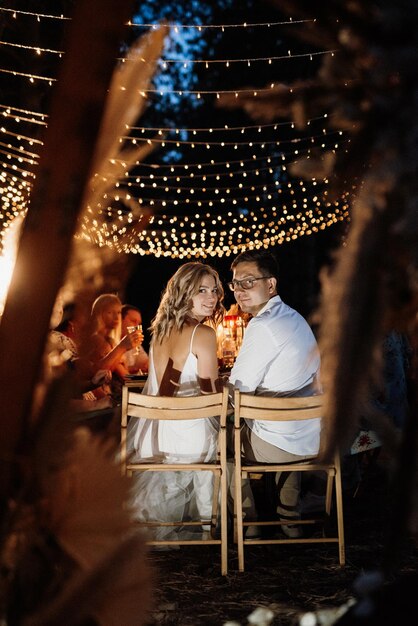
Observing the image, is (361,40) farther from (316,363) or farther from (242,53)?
(242,53)

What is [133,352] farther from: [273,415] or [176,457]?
[273,415]

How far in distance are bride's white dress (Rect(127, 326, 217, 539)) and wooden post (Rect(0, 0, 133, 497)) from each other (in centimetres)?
314

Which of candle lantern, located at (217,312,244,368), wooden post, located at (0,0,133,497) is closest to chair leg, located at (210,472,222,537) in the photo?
candle lantern, located at (217,312,244,368)

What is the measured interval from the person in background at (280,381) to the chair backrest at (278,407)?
1.45ft

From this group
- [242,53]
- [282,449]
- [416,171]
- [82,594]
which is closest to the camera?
[416,171]

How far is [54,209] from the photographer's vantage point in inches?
42.9

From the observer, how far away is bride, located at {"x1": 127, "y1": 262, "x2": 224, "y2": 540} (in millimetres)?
4211

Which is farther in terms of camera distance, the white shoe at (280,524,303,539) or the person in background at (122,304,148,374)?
the person in background at (122,304,148,374)

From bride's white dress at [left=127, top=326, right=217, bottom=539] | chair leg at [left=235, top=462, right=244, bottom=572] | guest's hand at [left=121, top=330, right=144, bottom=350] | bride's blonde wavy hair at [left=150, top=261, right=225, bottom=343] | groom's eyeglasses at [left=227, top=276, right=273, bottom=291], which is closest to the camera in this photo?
chair leg at [left=235, top=462, right=244, bottom=572]

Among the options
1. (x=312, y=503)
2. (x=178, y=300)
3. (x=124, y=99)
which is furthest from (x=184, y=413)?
(x=124, y=99)

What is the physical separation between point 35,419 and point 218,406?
8.51 ft

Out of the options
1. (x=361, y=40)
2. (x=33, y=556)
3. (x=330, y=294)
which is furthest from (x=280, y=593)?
(x=361, y=40)

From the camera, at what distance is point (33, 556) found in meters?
1.16

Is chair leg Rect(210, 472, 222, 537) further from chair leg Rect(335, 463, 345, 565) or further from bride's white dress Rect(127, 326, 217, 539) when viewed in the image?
chair leg Rect(335, 463, 345, 565)
